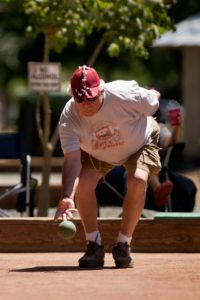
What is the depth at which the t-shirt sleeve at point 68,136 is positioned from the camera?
9.19 m

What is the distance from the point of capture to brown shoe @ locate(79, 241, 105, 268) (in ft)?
31.0

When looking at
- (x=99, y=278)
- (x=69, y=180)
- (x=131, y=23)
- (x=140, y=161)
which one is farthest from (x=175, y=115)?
(x=131, y=23)

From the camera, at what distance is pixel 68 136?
30.2 ft

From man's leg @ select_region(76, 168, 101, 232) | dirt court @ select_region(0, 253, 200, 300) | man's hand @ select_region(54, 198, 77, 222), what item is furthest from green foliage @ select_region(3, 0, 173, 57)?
man's hand @ select_region(54, 198, 77, 222)

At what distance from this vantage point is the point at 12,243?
10578 millimetres

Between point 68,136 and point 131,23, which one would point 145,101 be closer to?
point 68,136

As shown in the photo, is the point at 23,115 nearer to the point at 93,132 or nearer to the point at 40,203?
the point at 40,203

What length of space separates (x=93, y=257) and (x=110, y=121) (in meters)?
0.99

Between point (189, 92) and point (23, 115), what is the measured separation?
12.4 feet

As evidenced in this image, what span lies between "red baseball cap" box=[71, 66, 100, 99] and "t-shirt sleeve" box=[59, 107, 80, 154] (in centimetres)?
30

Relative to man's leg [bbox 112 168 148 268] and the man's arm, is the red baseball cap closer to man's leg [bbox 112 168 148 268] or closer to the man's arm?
the man's arm

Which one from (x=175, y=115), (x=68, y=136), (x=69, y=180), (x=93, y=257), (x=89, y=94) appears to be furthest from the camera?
(x=175, y=115)

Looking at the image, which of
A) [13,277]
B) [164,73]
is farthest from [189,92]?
[13,277]

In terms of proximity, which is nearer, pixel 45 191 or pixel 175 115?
pixel 175 115
